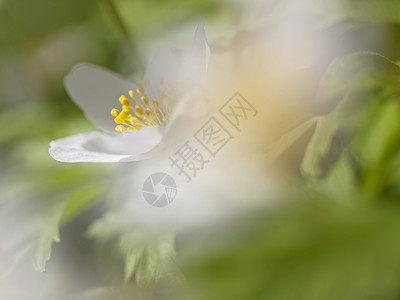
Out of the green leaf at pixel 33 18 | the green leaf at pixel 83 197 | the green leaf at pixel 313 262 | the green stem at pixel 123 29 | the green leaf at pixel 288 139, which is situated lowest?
the green leaf at pixel 313 262

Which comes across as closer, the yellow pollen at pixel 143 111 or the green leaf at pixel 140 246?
the green leaf at pixel 140 246

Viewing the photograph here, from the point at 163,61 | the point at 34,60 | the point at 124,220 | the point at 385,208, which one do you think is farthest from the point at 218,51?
the point at 34,60

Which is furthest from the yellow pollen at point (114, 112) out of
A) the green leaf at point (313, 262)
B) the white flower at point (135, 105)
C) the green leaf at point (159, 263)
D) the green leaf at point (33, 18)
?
the green leaf at point (33, 18)

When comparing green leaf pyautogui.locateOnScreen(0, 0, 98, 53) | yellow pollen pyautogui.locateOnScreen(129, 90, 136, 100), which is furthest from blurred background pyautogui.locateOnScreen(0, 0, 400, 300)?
green leaf pyautogui.locateOnScreen(0, 0, 98, 53)

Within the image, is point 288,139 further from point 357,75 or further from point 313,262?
point 313,262

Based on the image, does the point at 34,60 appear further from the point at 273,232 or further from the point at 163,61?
the point at 273,232

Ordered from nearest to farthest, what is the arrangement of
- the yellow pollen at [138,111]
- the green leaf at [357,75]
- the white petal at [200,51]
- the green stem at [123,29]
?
the green leaf at [357,75]
the white petal at [200,51]
the yellow pollen at [138,111]
the green stem at [123,29]

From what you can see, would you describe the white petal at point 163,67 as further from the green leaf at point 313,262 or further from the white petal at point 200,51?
the green leaf at point 313,262
